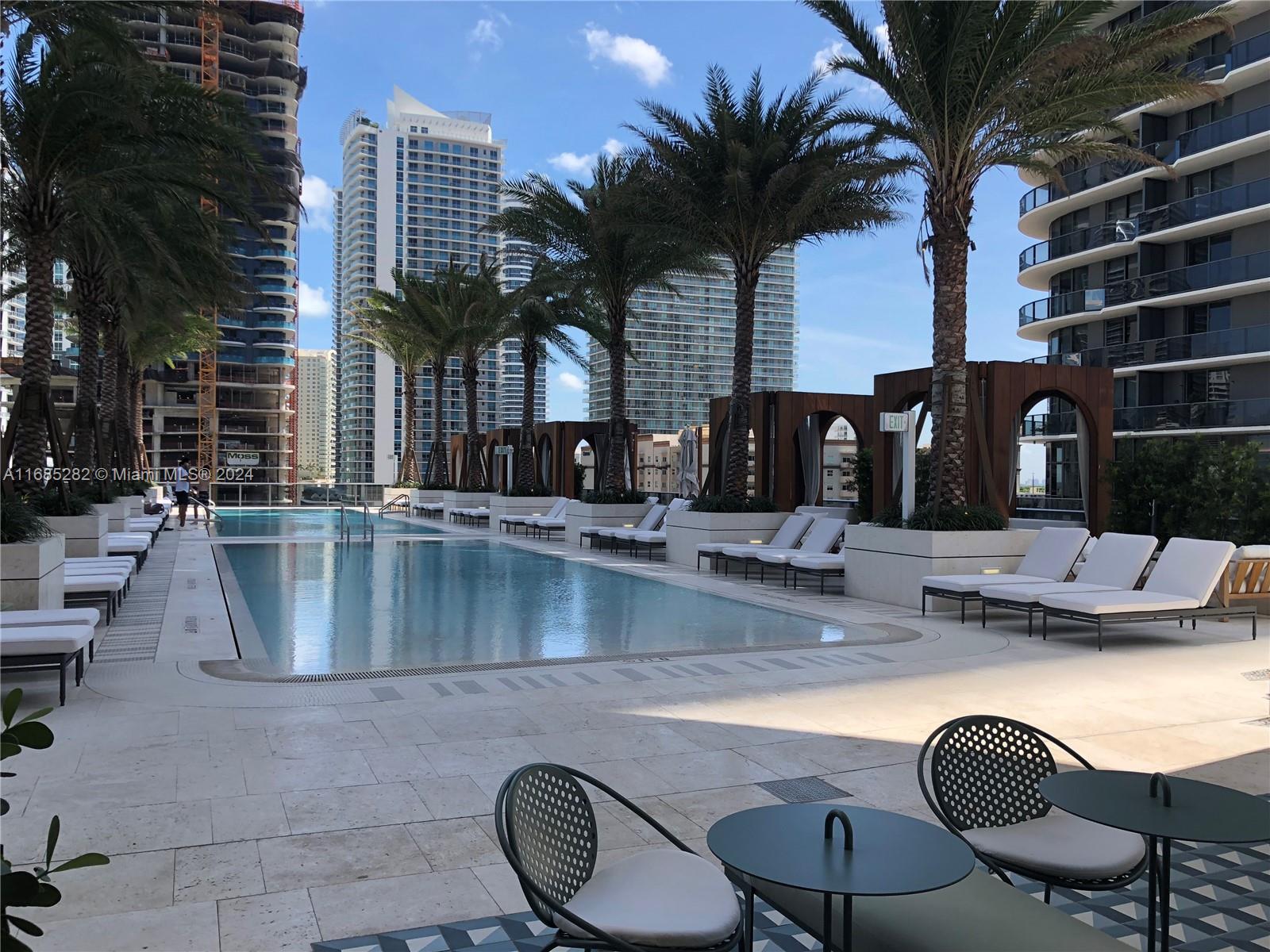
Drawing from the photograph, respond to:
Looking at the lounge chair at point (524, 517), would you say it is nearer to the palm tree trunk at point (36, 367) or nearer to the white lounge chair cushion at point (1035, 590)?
the palm tree trunk at point (36, 367)

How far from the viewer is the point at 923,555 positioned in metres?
12.5

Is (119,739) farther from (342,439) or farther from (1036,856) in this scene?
(342,439)

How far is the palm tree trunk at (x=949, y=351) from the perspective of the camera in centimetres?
1312

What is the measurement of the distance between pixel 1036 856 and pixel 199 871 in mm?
3243

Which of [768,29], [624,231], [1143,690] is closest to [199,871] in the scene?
[1143,690]

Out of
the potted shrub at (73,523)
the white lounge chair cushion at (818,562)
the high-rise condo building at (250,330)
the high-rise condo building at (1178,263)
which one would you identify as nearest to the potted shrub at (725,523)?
the white lounge chair cushion at (818,562)

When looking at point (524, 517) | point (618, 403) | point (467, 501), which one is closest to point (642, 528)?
point (618, 403)

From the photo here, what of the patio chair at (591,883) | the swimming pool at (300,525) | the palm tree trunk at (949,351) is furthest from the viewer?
the swimming pool at (300,525)

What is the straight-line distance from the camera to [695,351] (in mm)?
63281

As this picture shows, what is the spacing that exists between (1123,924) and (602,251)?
2008 centimetres

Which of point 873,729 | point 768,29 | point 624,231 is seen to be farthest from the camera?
point 624,231

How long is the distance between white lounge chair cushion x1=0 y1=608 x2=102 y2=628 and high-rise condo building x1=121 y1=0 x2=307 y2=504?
6916cm

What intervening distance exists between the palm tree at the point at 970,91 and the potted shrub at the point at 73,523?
1133 centimetres

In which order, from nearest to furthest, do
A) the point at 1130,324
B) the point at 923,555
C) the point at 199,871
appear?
the point at 199,871
the point at 923,555
the point at 1130,324
